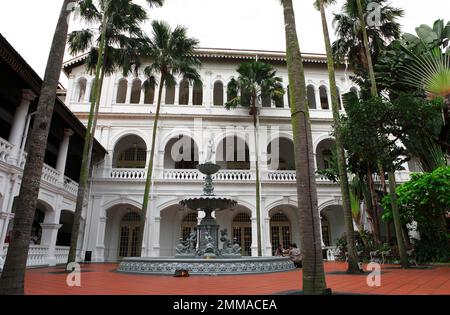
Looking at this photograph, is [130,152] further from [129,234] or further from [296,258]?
[296,258]

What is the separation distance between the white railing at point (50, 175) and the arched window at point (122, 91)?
1007 centimetres

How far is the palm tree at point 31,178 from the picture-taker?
4.39 metres

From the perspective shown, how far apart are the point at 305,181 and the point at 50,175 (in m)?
14.2

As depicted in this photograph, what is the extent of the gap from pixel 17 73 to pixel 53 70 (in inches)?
285

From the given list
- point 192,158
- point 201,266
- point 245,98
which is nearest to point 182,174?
point 192,158

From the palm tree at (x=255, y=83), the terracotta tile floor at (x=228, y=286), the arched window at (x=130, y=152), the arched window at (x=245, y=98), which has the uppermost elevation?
the palm tree at (x=255, y=83)

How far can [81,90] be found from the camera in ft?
80.2

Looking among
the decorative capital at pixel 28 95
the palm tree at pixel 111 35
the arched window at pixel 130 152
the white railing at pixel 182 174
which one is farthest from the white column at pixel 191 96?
the decorative capital at pixel 28 95

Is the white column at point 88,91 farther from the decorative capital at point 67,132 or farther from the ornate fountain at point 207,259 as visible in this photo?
the ornate fountain at point 207,259

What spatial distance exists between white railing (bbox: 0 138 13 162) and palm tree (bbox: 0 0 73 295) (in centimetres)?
735

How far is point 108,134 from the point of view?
72.0 ft

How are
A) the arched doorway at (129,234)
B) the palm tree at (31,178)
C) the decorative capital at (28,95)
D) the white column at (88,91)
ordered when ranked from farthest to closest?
the white column at (88,91) → the arched doorway at (129,234) → the decorative capital at (28,95) → the palm tree at (31,178)

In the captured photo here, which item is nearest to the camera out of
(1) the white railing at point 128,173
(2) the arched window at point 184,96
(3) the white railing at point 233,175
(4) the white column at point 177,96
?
(1) the white railing at point 128,173

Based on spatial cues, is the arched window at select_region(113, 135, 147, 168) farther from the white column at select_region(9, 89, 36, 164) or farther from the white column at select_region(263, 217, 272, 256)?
the white column at select_region(9, 89, 36, 164)
